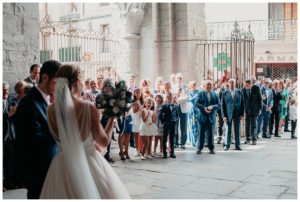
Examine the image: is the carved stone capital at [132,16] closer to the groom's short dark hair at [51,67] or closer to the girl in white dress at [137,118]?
the girl in white dress at [137,118]

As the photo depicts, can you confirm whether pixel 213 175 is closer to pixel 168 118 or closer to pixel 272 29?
pixel 168 118

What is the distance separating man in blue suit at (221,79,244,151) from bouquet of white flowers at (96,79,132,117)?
20.1ft

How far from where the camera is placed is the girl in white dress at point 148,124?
8.66m

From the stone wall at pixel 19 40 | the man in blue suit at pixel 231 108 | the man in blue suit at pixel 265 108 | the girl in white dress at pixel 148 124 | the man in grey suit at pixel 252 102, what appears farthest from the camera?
the man in blue suit at pixel 265 108

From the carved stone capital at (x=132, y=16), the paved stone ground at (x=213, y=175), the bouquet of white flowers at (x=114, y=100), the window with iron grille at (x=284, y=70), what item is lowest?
the paved stone ground at (x=213, y=175)

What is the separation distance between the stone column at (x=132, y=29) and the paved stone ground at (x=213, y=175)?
399 cm

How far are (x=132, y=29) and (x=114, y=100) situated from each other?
944cm

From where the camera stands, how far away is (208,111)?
30.2 ft

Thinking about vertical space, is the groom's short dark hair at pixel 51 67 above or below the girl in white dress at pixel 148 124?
above

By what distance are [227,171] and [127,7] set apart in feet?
22.8

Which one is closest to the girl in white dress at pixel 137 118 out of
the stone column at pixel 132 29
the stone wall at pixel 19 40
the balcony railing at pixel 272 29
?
the stone wall at pixel 19 40

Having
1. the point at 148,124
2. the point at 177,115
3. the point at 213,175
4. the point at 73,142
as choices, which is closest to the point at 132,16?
the point at 177,115

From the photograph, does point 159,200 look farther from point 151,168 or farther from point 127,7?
point 127,7

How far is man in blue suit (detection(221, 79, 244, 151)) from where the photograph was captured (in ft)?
32.0
